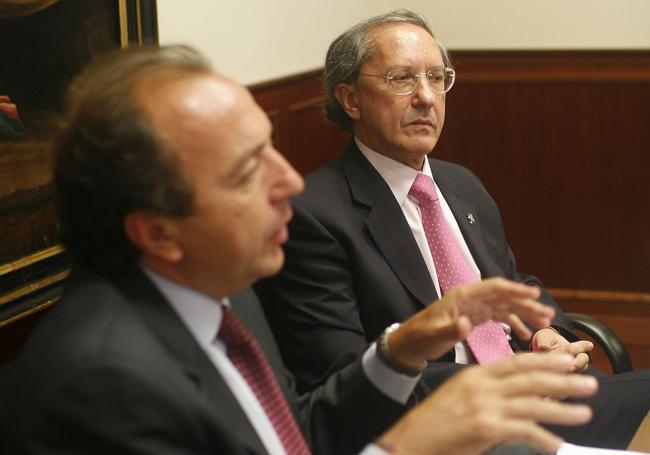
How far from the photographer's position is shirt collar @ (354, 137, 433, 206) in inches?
95.8

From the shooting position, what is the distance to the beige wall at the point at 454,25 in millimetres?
3455

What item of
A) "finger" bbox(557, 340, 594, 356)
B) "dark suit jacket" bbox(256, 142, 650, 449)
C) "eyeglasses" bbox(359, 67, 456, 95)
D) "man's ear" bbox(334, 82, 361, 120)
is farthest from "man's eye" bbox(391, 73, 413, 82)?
"finger" bbox(557, 340, 594, 356)

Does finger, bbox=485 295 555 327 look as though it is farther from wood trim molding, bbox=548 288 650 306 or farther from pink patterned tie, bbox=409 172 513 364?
wood trim molding, bbox=548 288 650 306

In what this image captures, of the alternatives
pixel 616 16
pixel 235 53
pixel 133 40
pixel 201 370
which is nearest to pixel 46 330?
pixel 201 370

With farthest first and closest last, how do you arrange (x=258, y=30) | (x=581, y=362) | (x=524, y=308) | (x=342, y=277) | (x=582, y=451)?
(x=258, y=30) < (x=581, y=362) < (x=342, y=277) < (x=582, y=451) < (x=524, y=308)

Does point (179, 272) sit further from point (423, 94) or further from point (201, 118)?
point (423, 94)

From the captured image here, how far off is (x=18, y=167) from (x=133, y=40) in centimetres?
57

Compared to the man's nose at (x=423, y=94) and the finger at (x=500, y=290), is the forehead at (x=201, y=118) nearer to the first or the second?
the finger at (x=500, y=290)

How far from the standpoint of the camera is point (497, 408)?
1.25m

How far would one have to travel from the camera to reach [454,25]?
178 inches

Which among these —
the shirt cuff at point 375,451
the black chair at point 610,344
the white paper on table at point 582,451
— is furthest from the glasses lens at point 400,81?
the shirt cuff at point 375,451

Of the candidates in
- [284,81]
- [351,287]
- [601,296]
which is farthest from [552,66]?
[351,287]

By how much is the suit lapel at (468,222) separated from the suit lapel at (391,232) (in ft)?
0.81

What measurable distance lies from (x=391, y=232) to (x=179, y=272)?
42.8 inches
